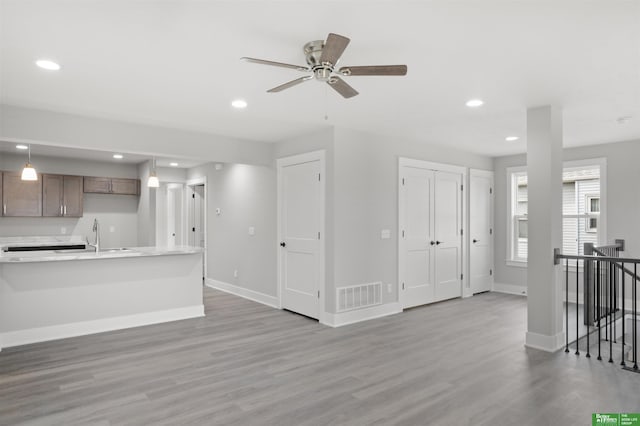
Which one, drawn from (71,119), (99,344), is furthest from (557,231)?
(71,119)

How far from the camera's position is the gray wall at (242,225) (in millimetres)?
5836

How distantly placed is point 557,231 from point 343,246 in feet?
7.59

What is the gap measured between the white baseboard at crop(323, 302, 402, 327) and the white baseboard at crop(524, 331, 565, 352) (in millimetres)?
1727

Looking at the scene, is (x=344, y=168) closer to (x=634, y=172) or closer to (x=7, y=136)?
(x=7, y=136)

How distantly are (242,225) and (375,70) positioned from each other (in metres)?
4.51

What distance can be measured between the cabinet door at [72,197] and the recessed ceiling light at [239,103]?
193 inches

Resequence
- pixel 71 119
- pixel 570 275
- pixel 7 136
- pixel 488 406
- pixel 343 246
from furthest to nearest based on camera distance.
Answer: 1. pixel 570 275
2. pixel 343 246
3. pixel 71 119
4. pixel 7 136
5. pixel 488 406

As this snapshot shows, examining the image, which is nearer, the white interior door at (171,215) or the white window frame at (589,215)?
the white window frame at (589,215)

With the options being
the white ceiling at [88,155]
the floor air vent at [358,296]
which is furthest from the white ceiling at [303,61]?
the white ceiling at [88,155]

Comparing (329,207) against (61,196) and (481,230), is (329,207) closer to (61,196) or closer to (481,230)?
(481,230)

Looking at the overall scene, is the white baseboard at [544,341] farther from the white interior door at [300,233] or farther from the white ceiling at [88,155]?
the white ceiling at [88,155]

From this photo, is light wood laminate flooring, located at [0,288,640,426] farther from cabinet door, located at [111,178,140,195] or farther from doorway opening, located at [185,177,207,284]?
cabinet door, located at [111,178,140,195]

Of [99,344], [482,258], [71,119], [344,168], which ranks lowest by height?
[99,344]

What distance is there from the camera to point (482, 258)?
22.6 ft
